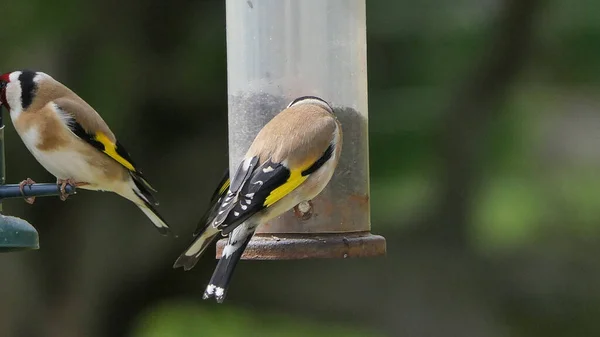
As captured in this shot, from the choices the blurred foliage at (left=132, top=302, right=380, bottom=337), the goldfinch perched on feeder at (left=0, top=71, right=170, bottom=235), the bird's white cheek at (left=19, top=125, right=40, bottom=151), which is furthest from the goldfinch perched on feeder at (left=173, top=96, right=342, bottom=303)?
the blurred foliage at (left=132, top=302, right=380, bottom=337)

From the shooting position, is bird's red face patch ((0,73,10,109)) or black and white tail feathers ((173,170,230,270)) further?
bird's red face patch ((0,73,10,109))

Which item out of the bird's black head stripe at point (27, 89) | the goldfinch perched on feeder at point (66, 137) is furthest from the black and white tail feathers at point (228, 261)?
the bird's black head stripe at point (27, 89)

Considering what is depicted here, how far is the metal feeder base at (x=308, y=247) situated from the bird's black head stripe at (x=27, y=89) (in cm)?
120

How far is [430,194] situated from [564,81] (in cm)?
111

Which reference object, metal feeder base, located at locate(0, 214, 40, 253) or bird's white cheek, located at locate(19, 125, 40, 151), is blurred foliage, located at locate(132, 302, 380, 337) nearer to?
bird's white cheek, located at locate(19, 125, 40, 151)

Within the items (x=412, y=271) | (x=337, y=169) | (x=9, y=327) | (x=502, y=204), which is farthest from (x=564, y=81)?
(x=9, y=327)

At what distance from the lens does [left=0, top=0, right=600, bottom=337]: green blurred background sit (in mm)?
7559

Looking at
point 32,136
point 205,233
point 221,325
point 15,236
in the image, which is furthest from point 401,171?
point 15,236

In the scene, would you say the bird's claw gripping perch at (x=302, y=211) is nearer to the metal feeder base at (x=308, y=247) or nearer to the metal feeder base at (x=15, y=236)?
the metal feeder base at (x=308, y=247)

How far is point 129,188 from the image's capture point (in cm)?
591

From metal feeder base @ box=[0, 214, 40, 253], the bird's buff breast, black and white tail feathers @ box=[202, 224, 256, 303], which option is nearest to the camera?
black and white tail feathers @ box=[202, 224, 256, 303]

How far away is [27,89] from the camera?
5.77 m

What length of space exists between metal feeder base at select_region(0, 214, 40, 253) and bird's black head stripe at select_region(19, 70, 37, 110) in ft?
3.02

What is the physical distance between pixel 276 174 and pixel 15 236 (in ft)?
3.29
